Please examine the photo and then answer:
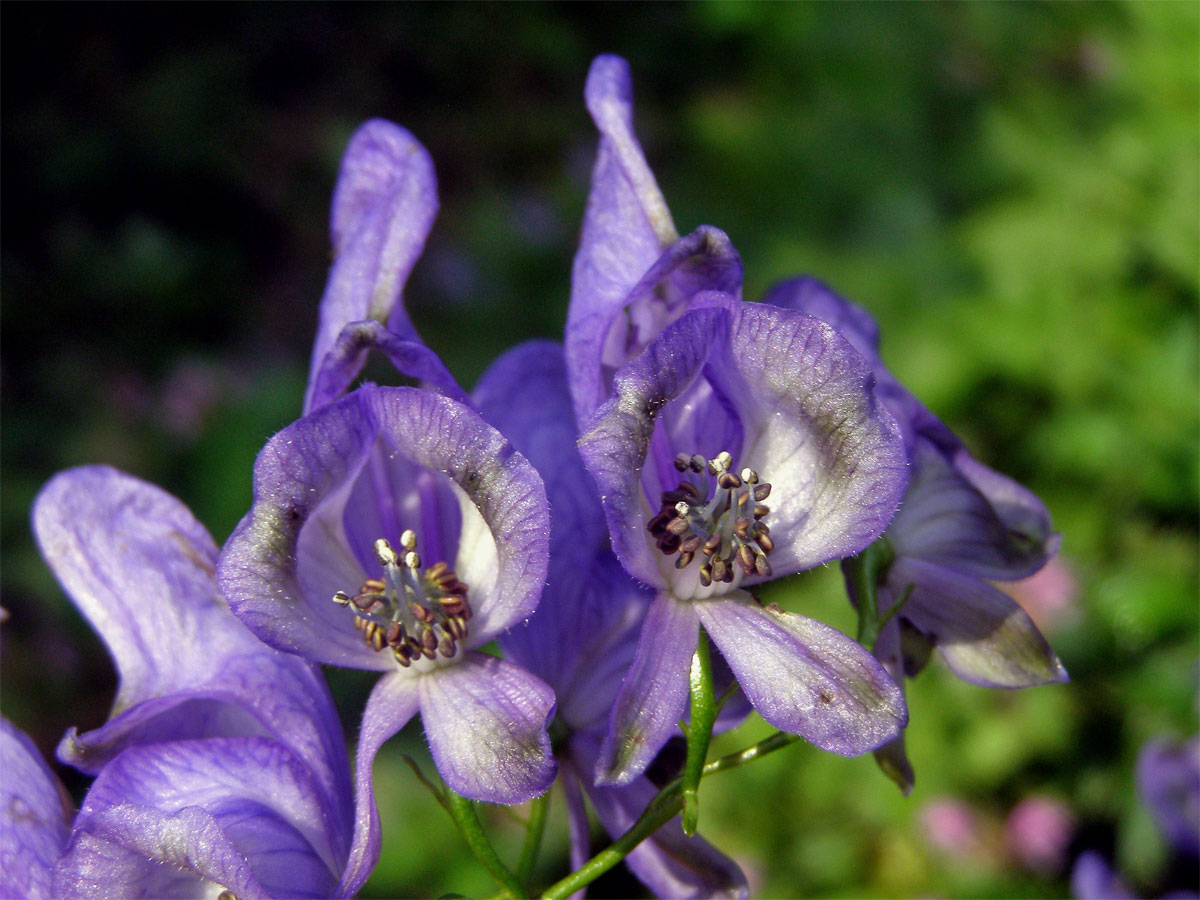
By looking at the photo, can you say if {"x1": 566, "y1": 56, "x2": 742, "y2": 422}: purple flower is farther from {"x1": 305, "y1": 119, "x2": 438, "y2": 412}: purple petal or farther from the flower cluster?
{"x1": 305, "y1": 119, "x2": 438, "y2": 412}: purple petal

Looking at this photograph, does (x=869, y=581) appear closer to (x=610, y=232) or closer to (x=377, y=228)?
(x=610, y=232)

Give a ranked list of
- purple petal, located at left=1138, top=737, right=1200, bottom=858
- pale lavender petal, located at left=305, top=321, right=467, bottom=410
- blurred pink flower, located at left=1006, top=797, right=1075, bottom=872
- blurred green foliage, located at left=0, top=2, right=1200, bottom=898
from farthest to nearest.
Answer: blurred green foliage, located at left=0, top=2, right=1200, bottom=898, blurred pink flower, located at left=1006, top=797, right=1075, bottom=872, purple petal, located at left=1138, top=737, right=1200, bottom=858, pale lavender petal, located at left=305, top=321, right=467, bottom=410

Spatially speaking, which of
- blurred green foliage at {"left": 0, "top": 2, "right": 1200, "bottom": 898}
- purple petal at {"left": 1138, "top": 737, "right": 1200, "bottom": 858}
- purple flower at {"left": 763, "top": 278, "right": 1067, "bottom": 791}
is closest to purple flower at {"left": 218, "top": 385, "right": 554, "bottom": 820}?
purple flower at {"left": 763, "top": 278, "right": 1067, "bottom": 791}

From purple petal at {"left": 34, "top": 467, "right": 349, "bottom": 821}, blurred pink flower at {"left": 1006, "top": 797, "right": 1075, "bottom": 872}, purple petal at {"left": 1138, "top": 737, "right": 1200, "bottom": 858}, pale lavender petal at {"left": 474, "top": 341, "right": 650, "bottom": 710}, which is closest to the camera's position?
purple petal at {"left": 34, "top": 467, "right": 349, "bottom": 821}

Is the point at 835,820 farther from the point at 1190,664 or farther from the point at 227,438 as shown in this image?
the point at 227,438

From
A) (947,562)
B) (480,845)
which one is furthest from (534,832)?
(947,562)

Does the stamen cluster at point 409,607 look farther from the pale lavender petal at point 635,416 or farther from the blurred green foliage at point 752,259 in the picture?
the blurred green foliage at point 752,259

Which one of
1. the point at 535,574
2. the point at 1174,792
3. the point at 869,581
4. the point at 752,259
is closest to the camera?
the point at 535,574
